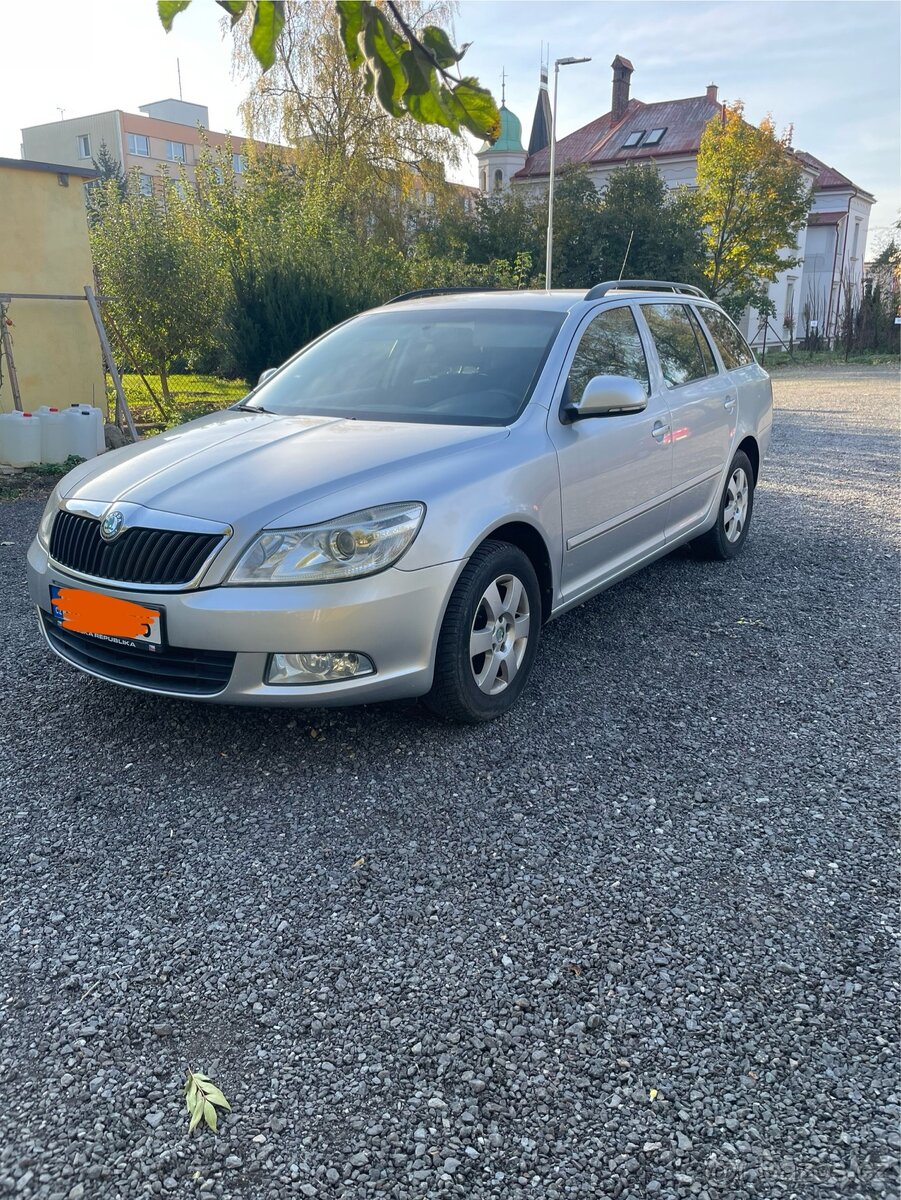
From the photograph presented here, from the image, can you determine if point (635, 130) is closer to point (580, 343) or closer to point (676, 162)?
point (676, 162)

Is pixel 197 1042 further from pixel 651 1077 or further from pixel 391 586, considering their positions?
pixel 391 586

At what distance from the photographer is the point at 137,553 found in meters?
3.45

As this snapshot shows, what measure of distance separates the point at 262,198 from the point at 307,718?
16.5 m

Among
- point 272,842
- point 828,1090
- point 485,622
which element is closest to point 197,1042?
point 272,842

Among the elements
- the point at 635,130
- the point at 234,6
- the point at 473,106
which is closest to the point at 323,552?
the point at 473,106

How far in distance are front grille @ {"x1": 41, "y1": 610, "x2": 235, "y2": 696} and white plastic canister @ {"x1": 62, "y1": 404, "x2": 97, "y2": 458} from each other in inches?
275

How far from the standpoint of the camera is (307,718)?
13.0ft

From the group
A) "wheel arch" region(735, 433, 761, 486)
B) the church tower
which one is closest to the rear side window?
"wheel arch" region(735, 433, 761, 486)

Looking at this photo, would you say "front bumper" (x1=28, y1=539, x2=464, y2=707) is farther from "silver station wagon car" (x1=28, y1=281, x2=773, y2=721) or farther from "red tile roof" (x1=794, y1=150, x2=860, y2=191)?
"red tile roof" (x1=794, y1=150, x2=860, y2=191)

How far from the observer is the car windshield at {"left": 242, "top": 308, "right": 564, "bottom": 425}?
4.32 metres

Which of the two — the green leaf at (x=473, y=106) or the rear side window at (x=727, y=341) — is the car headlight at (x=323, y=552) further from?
the rear side window at (x=727, y=341)

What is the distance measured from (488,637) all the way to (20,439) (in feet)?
24.9

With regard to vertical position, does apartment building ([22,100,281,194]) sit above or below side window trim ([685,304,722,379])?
above

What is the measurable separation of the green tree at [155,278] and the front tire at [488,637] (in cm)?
1160
